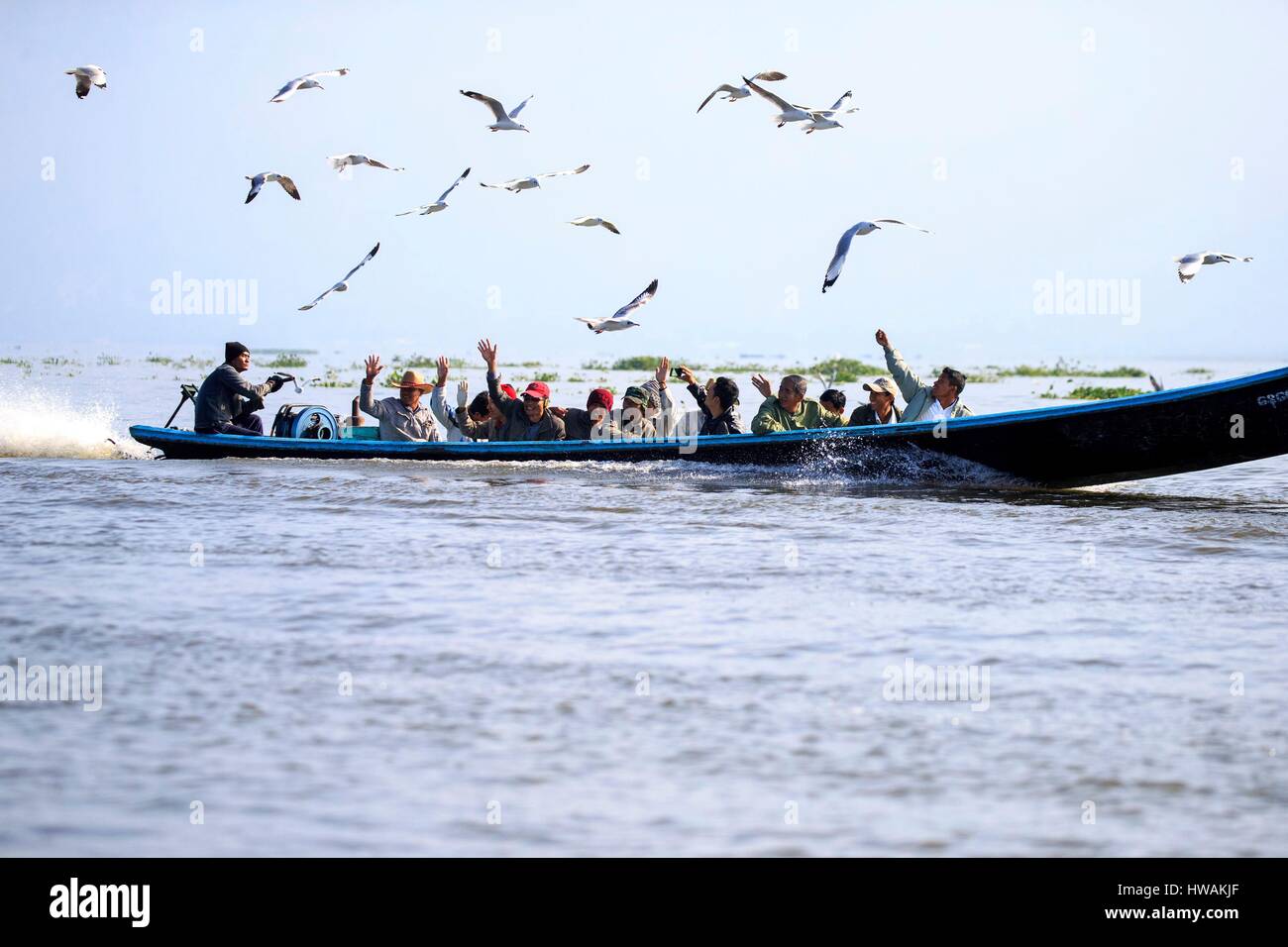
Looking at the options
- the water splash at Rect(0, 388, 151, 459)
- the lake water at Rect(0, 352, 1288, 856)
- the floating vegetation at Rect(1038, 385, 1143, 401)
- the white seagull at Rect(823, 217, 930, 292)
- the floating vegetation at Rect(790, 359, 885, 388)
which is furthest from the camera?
the floating vegetation at Rect(790, 359, 885, 388)

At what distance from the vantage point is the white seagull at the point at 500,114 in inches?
520

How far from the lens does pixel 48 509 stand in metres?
11.6

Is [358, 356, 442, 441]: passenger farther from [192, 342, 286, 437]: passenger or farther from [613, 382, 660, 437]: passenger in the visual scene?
[613, 382, 660, 437]: passenger

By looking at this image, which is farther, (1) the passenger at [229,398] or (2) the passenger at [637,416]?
(1) the passenger at [229,398]

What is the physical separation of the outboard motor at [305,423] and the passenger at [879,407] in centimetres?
501

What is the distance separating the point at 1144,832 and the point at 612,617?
3.37 metres

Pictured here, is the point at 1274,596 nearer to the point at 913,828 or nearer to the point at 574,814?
the point at 913,828

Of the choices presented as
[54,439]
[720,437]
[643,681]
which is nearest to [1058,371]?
[54,439]

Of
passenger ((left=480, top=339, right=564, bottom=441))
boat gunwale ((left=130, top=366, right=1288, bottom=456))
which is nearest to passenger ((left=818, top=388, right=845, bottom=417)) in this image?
boat gunwale ((left=130, top=366, right=1288, bottom=456))

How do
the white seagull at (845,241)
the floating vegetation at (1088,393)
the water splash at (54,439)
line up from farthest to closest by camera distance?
the floating vegetation at (1088,393), the water splash at (54,439), the white seagull at (845,241)

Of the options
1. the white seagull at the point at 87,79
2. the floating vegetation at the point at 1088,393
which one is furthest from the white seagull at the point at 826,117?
the floating vegetation at the point at 1088,393

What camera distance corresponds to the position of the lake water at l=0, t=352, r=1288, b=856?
458 centimetres

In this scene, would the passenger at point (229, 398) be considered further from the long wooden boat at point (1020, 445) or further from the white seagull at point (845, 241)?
the white seagull at point (845, 241)

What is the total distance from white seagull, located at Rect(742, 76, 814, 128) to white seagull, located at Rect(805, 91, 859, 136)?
0.06 metres
